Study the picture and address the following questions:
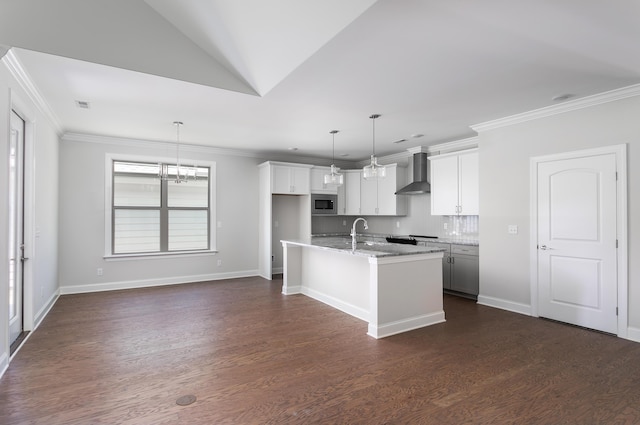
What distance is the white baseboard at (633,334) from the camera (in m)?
3.43

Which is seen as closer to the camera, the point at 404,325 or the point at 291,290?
the point at 404,325

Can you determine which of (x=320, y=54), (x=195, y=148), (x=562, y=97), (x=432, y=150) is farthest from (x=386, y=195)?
(x=320, y=54)

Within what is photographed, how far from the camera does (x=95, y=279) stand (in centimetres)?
562

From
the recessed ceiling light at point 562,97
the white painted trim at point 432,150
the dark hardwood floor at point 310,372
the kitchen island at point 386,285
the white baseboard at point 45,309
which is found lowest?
the dark hardwood floor at point 310,372

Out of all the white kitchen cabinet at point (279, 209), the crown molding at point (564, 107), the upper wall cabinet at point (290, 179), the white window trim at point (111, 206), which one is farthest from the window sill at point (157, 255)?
the crown molding at point (564, 107)

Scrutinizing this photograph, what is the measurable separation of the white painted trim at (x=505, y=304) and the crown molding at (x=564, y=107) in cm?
235

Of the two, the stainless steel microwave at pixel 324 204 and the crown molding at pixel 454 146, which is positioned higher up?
the crown molding at pixel 454 146

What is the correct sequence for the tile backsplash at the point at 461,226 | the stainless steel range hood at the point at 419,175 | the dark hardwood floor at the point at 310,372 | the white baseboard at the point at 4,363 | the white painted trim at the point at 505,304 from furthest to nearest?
1. the stainless steel range hood at the point at 419,175
2. the tile backsplash at the point at 461,226
3. the white painted trim at the point at 505,304
4. the white baseboard at the point at 4,363
5. the dark hardwood floor at the point at 310,372

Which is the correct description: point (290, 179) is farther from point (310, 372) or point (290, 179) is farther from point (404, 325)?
point (310, 372)

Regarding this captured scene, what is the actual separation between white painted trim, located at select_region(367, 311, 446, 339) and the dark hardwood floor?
10 centimetres

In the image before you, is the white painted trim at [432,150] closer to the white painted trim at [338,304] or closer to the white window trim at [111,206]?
the white painted trim at [338,304]

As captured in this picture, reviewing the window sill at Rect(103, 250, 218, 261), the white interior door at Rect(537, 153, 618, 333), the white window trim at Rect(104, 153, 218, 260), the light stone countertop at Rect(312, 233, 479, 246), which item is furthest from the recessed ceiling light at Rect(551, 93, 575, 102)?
the window sill at Rect(103, 250, 218, 261)

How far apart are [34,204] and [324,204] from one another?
4794 mm

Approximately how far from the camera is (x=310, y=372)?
2787 mm
